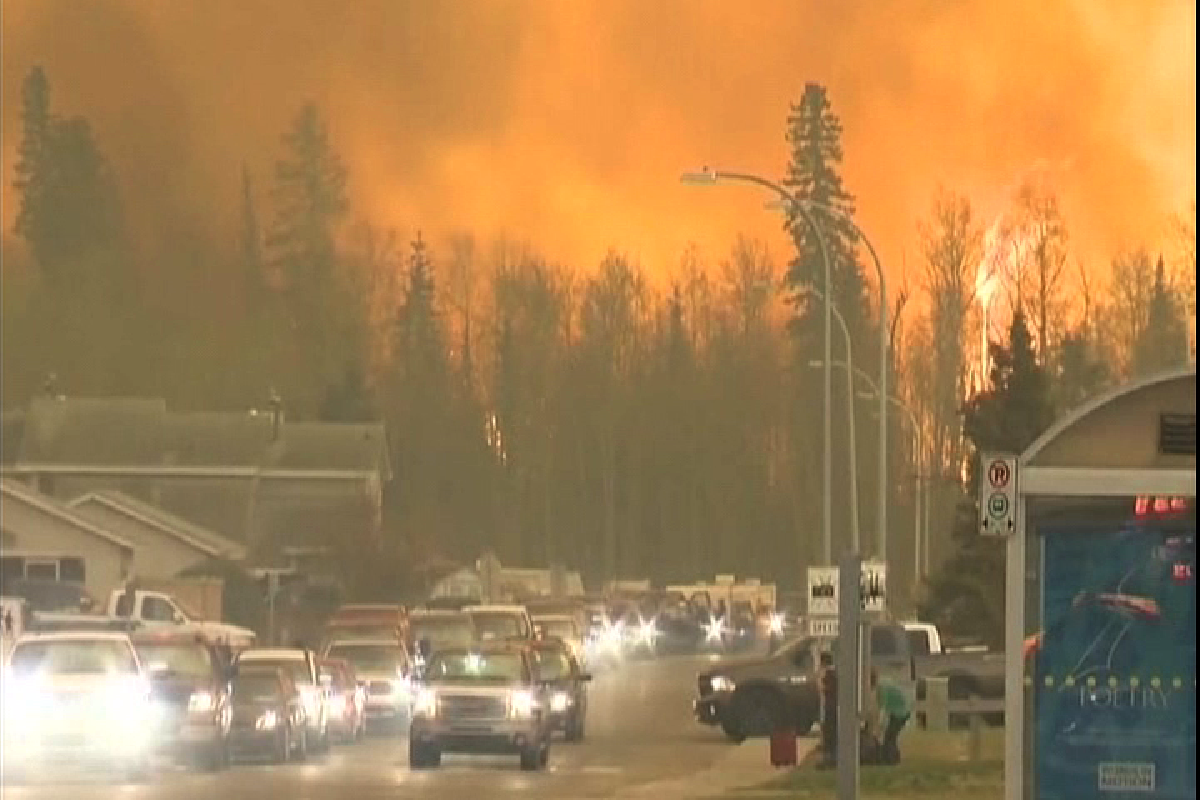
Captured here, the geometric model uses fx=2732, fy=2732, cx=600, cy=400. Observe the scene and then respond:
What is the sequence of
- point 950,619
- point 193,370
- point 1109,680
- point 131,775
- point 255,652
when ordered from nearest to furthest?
point 1109,680, point 131,775, point 255,652, point 950,619, point 193,370

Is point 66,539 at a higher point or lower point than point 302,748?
higher

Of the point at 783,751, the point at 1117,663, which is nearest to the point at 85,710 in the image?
the point at 783,751

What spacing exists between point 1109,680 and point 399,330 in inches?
4027

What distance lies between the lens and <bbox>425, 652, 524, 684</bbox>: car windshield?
35.3 metres

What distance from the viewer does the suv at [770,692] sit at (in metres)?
41.2

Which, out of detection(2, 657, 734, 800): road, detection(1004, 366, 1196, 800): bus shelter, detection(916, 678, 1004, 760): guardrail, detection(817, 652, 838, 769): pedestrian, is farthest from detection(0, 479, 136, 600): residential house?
detection(1004, 366, 1196, 800): bus shelter

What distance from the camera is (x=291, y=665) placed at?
3794 centimetres

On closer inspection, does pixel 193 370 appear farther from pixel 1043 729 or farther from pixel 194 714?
pixel 1043 729

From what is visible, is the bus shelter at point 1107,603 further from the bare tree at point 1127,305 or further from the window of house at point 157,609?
the bare tree at point 1127,305

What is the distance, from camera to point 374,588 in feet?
259

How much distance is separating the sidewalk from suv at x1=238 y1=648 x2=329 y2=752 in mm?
5743

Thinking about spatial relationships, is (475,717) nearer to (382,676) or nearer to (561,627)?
(382,676)

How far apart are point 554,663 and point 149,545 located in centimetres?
4110

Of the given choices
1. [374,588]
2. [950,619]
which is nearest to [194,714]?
[950,619]
